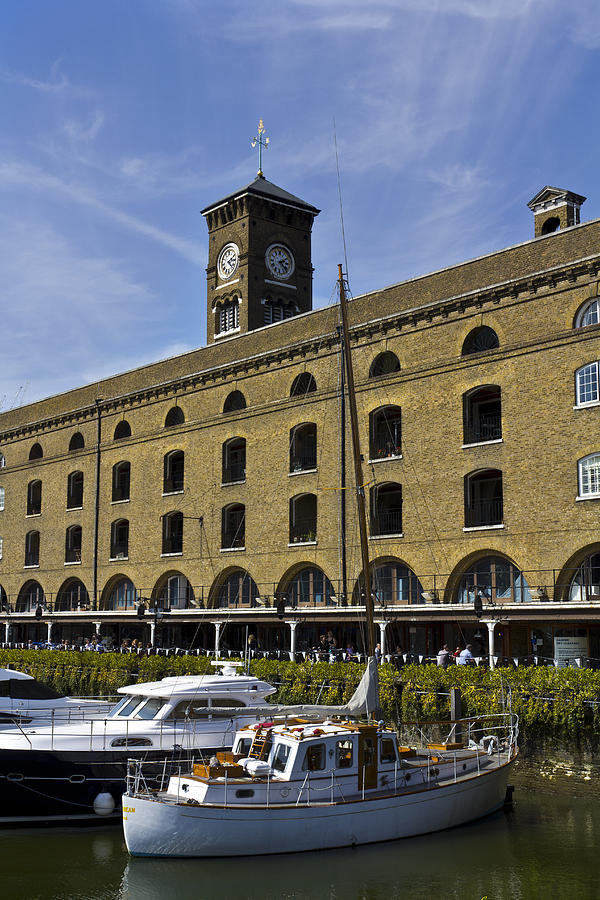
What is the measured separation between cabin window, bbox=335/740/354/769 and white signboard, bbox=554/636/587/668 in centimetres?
1420

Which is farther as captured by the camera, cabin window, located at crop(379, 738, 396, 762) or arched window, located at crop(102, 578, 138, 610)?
arched window, located at crop(102, 578, 138, 610)

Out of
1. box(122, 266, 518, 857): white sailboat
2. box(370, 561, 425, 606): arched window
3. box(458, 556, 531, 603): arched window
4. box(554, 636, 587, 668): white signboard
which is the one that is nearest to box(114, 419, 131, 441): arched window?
box(370, 561, 425, 606): arched window

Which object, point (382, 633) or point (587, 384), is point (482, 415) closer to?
point (587, 384)

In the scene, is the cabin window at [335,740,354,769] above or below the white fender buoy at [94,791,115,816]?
above

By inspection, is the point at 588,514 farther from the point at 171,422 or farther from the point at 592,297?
the point at 171,422

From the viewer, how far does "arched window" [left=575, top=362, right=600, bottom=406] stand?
108ft

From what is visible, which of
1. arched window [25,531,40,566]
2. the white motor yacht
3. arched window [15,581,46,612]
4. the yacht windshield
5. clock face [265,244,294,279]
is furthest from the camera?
clock face [265,244,294,279]

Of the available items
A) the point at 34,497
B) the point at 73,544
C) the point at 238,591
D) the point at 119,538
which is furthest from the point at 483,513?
the point at 34,497

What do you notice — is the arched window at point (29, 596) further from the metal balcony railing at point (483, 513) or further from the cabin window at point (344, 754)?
the cabin window at point (344, 754)

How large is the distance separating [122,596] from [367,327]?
68.7 ft

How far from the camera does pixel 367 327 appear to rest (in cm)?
4028

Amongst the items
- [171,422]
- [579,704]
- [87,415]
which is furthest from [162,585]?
[579,704]

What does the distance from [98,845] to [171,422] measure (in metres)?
32.1

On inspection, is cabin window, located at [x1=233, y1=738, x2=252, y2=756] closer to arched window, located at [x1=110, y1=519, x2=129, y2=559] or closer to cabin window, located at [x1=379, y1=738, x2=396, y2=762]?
cabin window, located at [x1=379, y1=738, x2=396, y2=762]
